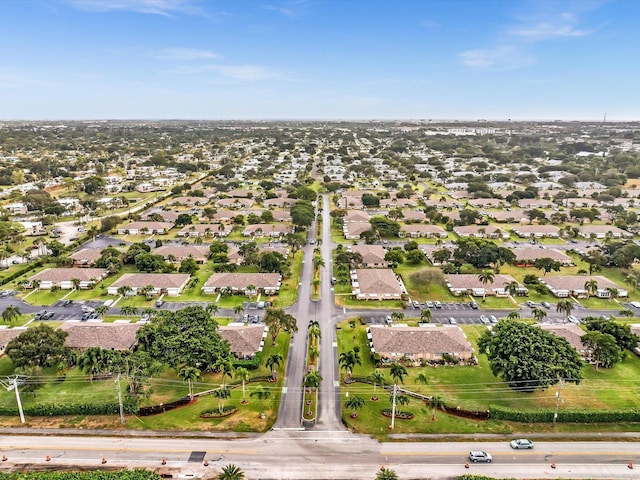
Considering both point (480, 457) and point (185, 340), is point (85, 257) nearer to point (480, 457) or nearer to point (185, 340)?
point (185, 340)

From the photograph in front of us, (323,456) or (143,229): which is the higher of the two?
(143,229)

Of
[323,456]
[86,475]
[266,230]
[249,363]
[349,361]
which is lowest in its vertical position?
[323,456]

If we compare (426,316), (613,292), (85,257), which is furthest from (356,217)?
(85,257)

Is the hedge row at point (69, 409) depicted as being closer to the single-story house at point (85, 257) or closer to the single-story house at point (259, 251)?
the single-story house at point (259, 251)

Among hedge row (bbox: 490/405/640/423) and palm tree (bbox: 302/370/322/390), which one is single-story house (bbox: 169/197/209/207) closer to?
palm tree (bbox: 302/370/322/390)

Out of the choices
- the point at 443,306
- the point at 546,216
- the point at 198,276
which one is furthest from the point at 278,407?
the point at 546,216

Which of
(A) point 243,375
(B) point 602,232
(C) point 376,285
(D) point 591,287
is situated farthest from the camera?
(B) point 602,232

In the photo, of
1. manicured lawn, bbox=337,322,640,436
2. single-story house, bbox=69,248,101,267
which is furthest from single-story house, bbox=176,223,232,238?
manicured lawn, bbox=337,322,640,436
